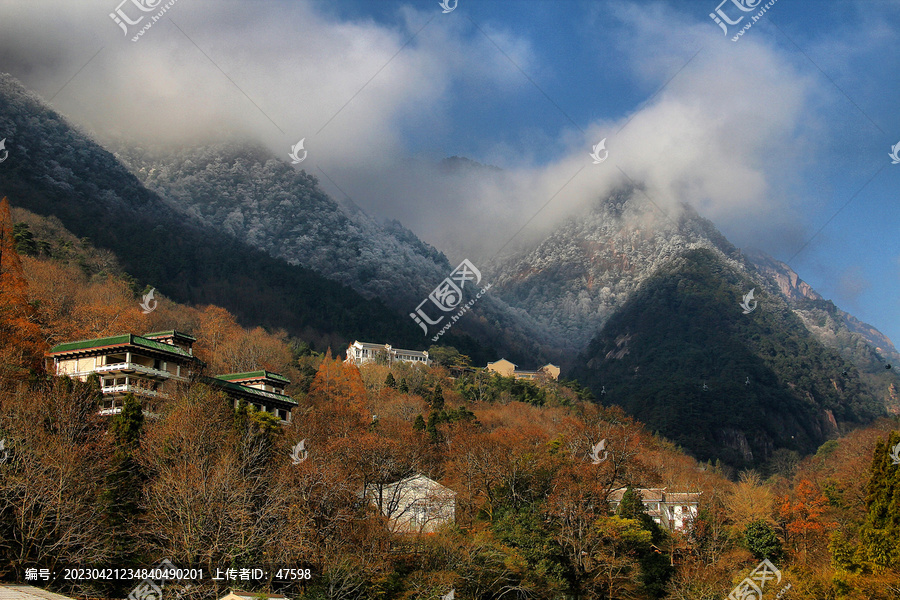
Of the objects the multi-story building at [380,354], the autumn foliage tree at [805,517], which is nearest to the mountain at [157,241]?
the multi-story building at [380,354]

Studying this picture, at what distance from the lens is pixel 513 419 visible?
245 feet

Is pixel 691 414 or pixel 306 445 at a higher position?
pixel 691 414

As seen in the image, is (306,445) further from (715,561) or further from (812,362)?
(812,362)

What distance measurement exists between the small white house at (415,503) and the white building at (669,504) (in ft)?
44.8

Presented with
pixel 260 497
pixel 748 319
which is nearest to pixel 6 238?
pixel 260 497

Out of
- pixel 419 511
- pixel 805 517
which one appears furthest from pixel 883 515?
pixel 419 511

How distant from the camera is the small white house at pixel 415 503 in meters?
41.4

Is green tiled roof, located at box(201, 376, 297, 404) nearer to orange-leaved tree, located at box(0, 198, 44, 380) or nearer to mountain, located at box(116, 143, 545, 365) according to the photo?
orange-leaved tree, located at box(0, 198, 44, 380)

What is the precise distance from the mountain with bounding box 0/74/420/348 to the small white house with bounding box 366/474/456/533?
60858 millimetres

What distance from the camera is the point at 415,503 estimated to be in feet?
144

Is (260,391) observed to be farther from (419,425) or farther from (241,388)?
(419,425)

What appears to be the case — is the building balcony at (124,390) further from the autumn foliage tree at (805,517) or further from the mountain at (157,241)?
the mountain at (157,241)

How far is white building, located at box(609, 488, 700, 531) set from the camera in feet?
178

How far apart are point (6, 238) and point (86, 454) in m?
24.3
